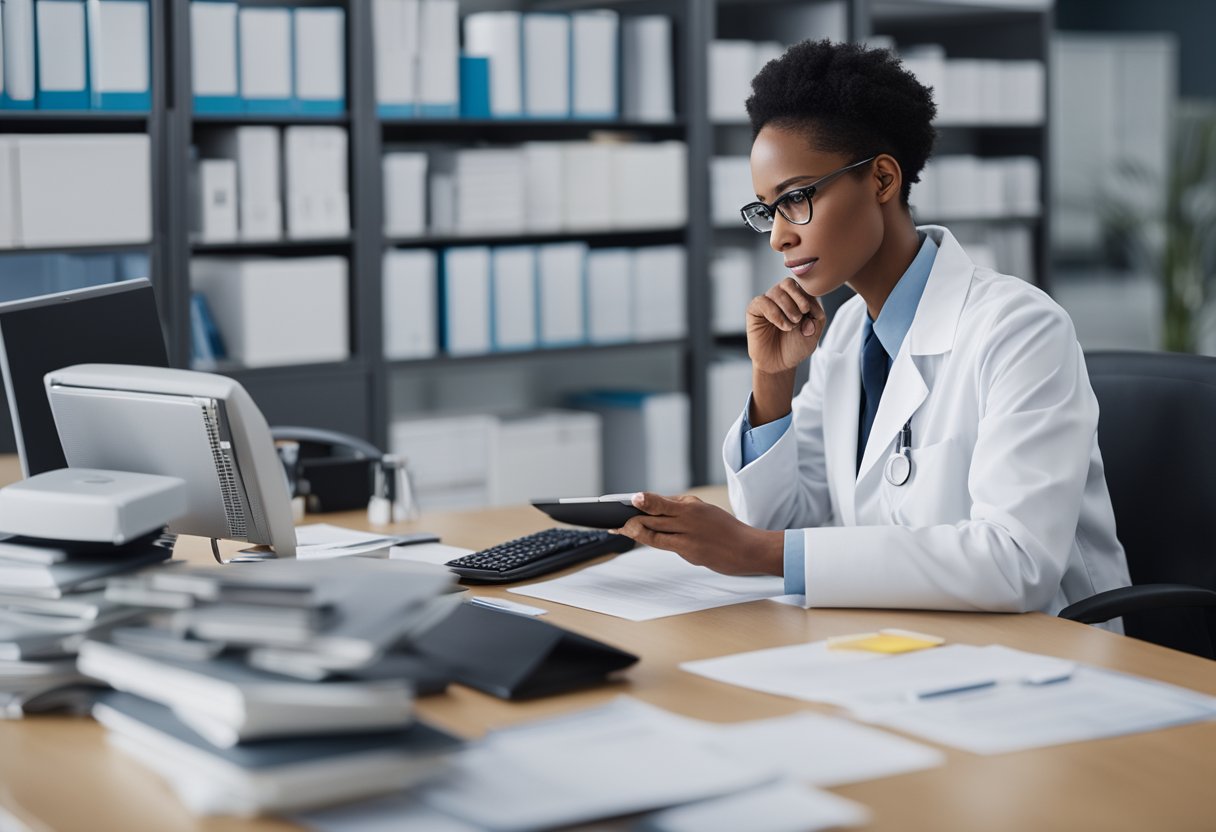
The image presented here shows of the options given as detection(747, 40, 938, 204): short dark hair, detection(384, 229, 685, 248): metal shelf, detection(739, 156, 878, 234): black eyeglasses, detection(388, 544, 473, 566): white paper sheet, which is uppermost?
detection(747, 40, 938, 204): short dark hair

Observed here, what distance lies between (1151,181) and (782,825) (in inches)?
242

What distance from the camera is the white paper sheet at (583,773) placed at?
107 cm

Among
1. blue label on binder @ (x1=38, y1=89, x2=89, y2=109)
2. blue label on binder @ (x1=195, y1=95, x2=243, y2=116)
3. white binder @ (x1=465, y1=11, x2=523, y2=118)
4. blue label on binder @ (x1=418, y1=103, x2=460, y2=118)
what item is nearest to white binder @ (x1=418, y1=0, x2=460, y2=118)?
blue label on binder @ (x1=418, y1=103, x2=460, y2=118)

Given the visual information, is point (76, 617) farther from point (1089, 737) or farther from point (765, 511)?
point (765, 511)

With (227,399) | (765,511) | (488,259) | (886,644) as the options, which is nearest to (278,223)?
(488,259)

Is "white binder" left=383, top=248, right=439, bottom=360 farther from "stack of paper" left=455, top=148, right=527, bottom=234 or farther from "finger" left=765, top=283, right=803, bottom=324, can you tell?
"finger" left=765, top=283, right=803, bottom=324

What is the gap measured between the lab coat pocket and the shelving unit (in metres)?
2.18

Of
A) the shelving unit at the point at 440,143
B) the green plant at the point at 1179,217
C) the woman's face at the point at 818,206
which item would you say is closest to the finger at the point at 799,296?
the woman's face at the point at 818,206

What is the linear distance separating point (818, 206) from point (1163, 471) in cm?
64

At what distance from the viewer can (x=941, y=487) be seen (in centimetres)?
187

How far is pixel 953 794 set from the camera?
3.74ft

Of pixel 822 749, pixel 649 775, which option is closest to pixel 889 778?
pixel 822 749

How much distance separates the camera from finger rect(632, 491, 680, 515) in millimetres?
1734

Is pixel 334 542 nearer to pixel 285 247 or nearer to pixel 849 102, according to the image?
pixel 849 102
